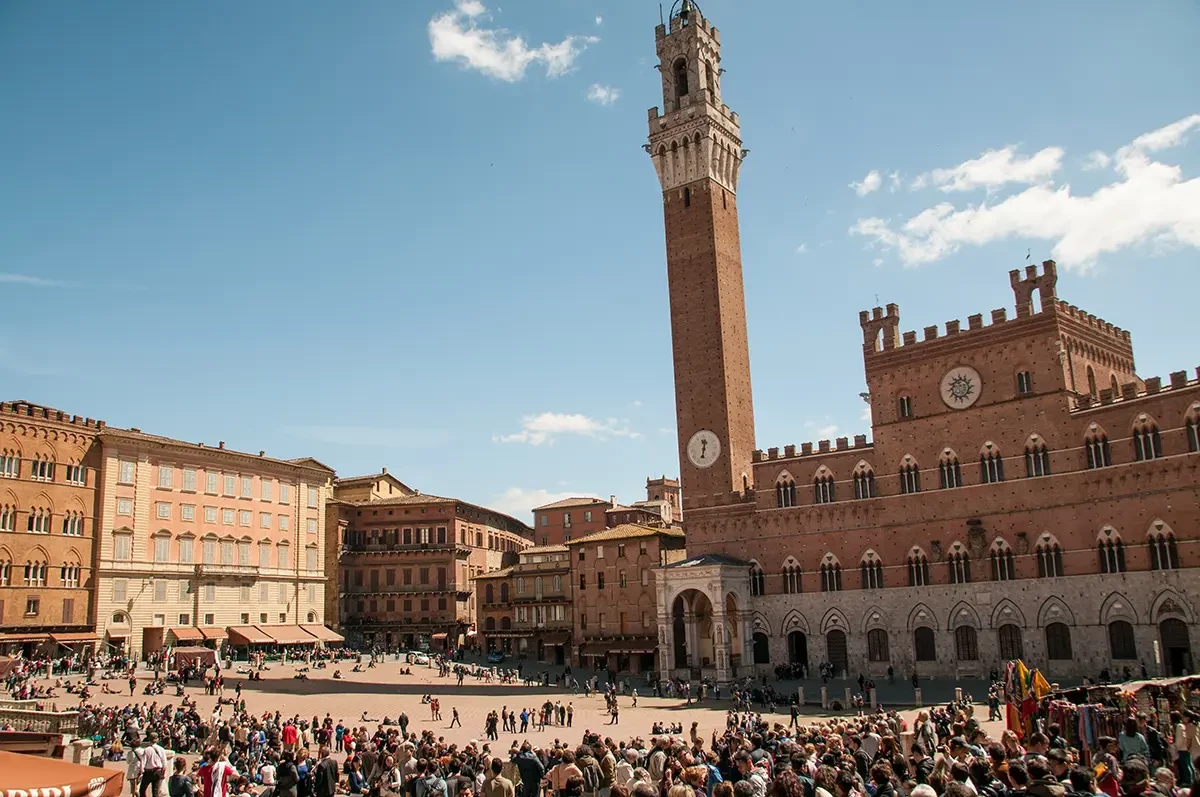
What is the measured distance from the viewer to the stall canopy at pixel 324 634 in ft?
201

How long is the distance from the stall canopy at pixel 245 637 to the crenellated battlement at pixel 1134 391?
4523cm

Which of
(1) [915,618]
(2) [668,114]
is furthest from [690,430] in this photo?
(2) [668,114]

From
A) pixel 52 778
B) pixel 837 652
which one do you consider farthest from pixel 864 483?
pixel 52 778

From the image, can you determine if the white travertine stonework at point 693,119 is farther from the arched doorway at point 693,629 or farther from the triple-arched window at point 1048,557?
the triple-arched window at point 1048,557

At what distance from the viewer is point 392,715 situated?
3875 cm

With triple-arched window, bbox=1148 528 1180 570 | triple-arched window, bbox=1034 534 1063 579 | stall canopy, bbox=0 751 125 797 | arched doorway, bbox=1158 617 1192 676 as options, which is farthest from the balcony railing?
stall canopy, bbox=0 751 125 797

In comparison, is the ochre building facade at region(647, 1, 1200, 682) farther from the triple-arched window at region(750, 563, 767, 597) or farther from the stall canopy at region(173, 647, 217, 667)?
the stall canopy at region(173, 647, 217, 667)

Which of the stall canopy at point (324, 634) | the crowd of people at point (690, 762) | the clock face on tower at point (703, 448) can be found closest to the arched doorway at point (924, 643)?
the clock face on tower at point (703, 448)

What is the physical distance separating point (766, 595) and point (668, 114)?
97.2 feet

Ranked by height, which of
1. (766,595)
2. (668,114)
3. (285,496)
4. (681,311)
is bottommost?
(766,595)

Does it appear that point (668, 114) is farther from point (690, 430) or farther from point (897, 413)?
point (897, 413)

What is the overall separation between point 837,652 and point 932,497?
9206 mm

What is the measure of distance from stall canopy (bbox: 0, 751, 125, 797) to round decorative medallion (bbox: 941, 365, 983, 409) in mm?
41654

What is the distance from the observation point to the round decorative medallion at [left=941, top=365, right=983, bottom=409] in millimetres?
45375
